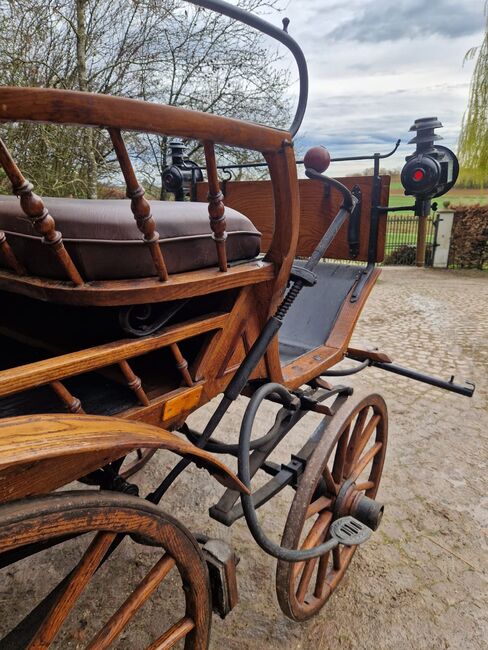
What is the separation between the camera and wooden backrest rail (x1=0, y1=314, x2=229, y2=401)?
78 cm

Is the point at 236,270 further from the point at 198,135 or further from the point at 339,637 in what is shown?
the point at 339,637

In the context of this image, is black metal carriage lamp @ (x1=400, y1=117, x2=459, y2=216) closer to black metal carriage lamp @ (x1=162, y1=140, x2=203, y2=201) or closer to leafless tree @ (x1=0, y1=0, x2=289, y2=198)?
black metal carriage lamp @ (x1=162, y1=140, x2=203, y2=201)

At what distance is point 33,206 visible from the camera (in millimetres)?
753

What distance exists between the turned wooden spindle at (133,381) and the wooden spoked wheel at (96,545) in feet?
0.76

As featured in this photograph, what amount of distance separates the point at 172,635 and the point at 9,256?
0.92 m

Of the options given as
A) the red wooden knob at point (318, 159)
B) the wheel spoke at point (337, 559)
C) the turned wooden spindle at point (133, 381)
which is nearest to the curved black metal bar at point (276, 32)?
the red wooden knob at point (318, 159)

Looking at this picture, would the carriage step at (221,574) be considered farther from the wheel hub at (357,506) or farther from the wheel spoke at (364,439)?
the wheel spoke at (364,439)

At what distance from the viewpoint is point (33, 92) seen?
678 mm

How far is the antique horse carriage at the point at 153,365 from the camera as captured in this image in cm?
74

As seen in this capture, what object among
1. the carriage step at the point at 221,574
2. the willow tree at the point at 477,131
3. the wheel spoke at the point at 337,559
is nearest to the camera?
the carriage step at the point at 221,574

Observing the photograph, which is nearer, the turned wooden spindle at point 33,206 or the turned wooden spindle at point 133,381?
the turned wooden spindle at point 33,206

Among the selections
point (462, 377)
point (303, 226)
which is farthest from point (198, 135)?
point (462, 377)

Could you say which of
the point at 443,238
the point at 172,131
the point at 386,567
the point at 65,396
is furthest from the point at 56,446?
the point at 443,238

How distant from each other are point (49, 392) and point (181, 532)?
0.48m
